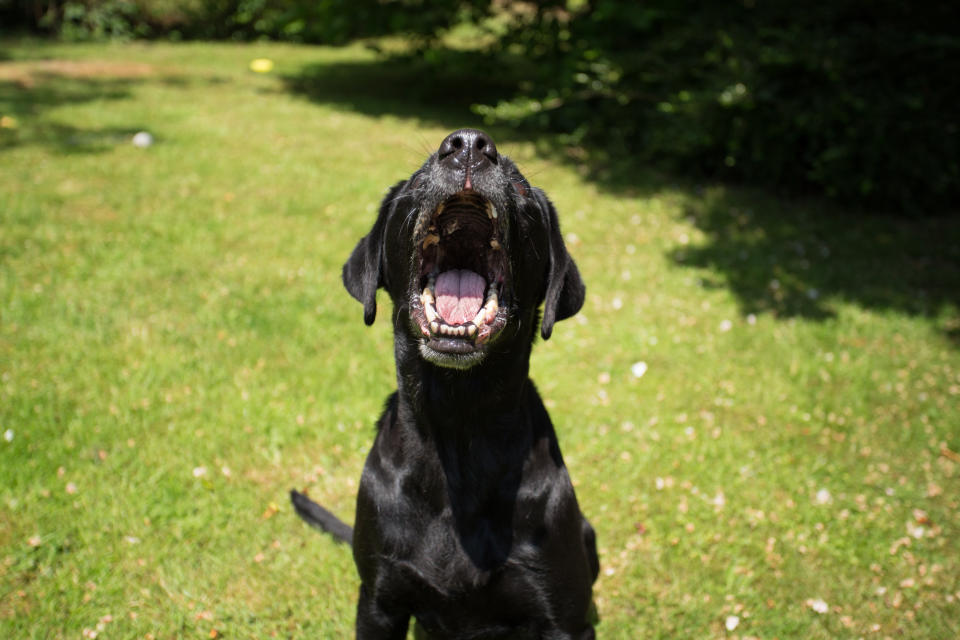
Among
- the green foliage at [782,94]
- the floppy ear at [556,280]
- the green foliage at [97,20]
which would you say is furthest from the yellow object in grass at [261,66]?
the floppy ear at [556,280]

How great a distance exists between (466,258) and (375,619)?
1427 millimetres

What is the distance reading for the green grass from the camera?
3.44m

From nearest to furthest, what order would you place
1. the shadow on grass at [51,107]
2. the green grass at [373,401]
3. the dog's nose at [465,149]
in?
the dog's nose at [465,149], the green grass at [373,401], the shadow on grass at [51,107]

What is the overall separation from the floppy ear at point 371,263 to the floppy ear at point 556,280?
58 cm

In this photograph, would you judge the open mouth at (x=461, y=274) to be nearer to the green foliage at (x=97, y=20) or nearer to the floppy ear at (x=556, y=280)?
the floppy ear at (x=556, y=280)

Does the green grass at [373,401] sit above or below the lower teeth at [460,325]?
below

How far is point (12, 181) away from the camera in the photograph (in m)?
8.02

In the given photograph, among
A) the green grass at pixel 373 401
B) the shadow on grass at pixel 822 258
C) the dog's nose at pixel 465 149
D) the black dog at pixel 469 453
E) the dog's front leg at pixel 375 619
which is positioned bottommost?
the shadow on grass at pixel 822 258

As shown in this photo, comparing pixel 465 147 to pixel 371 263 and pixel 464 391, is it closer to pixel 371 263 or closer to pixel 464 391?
pixel 371 263

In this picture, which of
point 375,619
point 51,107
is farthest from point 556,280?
point 51,107

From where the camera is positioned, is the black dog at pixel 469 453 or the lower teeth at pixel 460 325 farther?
the black dog at pixel 469 453

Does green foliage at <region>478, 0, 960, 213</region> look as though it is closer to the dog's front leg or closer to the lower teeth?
the lower teeth

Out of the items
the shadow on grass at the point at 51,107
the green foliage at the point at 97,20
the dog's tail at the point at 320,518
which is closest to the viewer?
the dog's tail at the point at 320,518

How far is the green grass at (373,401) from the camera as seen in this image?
344cm
